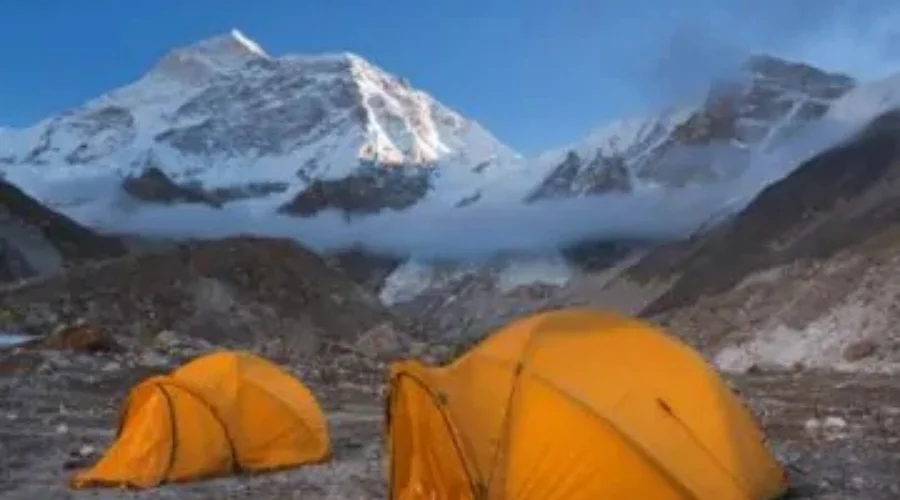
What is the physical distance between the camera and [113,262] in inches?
3467

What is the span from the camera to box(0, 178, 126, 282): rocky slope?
10925 centimetres

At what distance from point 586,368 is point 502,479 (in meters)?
1.61

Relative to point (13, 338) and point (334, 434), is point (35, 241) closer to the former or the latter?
point (13, 338)

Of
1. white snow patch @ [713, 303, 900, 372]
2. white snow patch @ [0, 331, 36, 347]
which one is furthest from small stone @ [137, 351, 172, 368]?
white snow patch @ [713, 303, 900, 372]

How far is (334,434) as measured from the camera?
2581 cm

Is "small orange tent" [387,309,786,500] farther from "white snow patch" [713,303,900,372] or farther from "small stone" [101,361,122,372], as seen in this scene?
"white snow patch" [713,303,900,372]

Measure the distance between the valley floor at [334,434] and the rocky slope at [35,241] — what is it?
68205 mm

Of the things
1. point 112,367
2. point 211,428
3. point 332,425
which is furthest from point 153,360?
point 211,428

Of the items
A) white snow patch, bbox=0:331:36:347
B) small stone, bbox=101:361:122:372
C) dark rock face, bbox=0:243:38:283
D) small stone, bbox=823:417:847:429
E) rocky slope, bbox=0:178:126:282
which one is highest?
rocky slope, bbox=0:178:126:282

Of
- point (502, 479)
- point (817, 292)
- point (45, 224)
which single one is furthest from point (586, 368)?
point (45, 224)

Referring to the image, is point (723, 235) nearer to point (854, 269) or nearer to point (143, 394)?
point (854, 269)

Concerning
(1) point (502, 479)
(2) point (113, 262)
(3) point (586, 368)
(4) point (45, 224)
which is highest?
(4) point (45, 224)

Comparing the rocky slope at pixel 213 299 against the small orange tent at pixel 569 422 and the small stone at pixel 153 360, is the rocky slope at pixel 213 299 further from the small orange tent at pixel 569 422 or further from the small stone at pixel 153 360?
the small orange tent at pixel 569 422

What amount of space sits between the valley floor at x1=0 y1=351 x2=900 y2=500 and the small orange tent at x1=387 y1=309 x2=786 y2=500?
2624 mm
